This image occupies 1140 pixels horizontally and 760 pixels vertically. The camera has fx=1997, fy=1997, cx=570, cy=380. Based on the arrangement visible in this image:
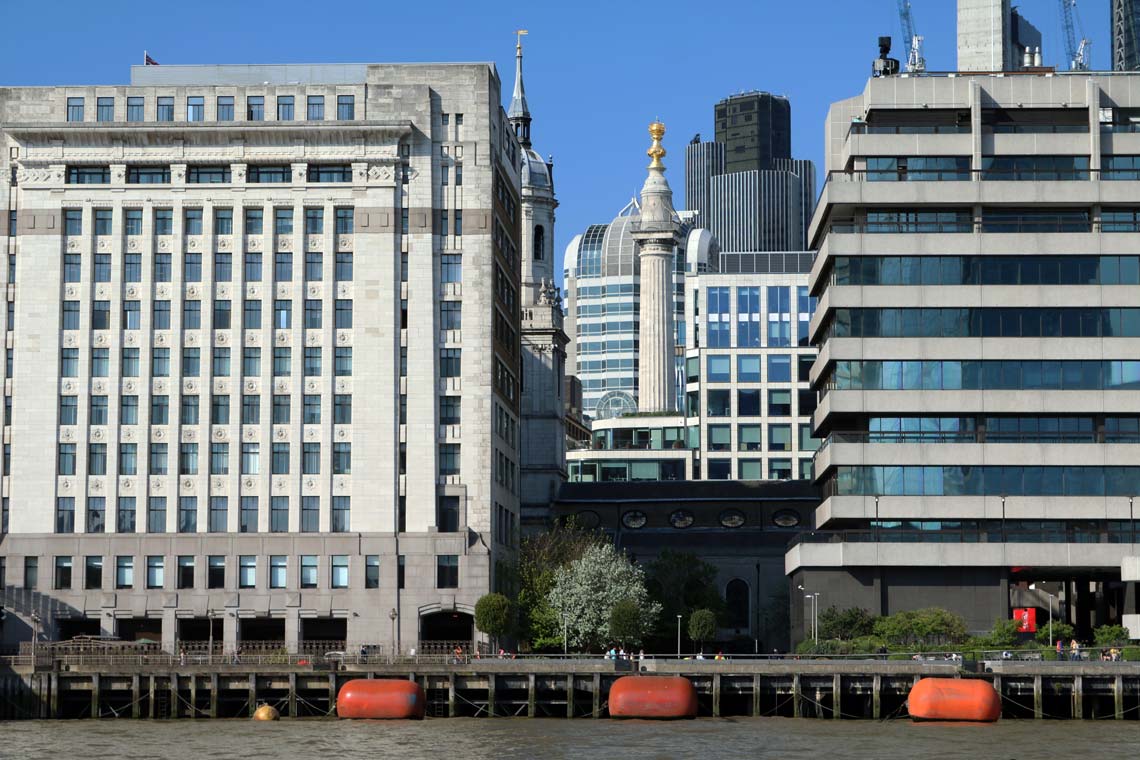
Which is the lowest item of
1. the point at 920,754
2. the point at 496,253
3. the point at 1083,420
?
the point at 920,754

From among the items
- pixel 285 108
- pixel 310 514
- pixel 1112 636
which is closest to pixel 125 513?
pixel 310 514

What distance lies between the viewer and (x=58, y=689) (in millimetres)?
114125

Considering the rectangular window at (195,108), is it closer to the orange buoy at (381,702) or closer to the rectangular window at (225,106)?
the rectangular window at (225,106)

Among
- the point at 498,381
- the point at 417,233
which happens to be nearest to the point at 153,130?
the point at 417,233

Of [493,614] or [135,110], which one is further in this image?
[135,110]

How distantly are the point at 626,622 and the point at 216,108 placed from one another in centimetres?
4779

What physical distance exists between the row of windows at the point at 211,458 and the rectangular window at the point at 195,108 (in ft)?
69.8

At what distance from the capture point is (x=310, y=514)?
142m

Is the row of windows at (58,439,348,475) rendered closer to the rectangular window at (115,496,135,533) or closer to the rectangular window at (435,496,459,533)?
the rectangular window at (115,496,135,533)

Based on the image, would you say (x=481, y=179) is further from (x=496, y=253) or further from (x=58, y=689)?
(x=58, y=689)

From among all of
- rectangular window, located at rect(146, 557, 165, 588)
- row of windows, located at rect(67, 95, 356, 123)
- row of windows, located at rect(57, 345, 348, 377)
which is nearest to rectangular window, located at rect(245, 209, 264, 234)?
row of windows, located at rect(67, 95, 356, 123)

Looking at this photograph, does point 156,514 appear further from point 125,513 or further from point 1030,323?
point 1030,323

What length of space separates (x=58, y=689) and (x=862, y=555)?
5159 cm

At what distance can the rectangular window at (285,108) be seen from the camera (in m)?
145
